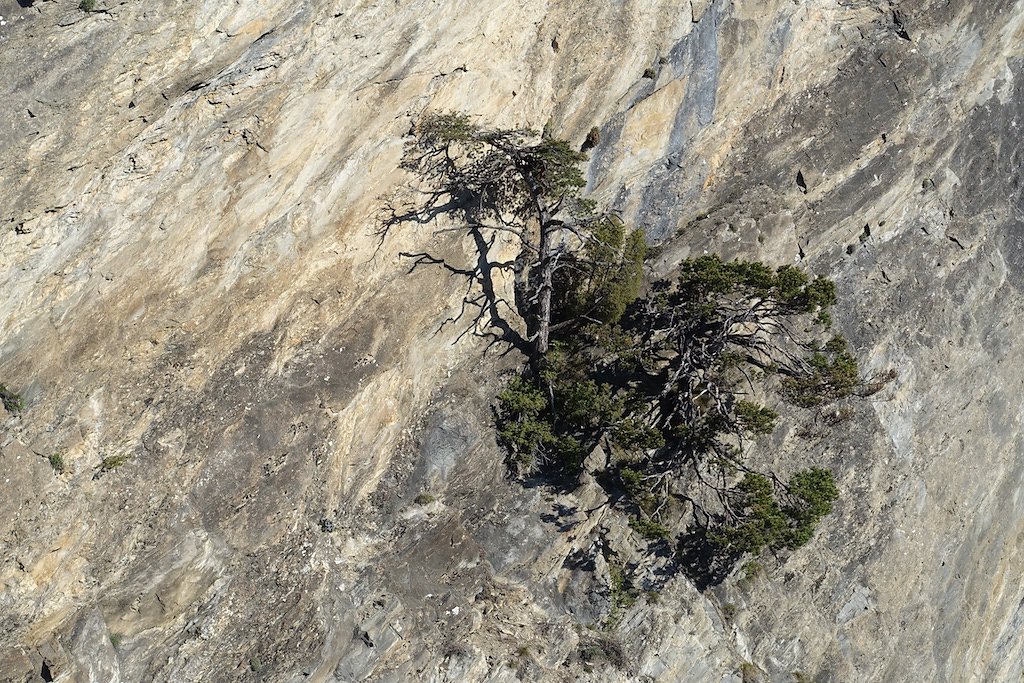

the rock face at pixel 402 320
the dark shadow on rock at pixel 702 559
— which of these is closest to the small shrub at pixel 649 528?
the rock face at pixel 402 320

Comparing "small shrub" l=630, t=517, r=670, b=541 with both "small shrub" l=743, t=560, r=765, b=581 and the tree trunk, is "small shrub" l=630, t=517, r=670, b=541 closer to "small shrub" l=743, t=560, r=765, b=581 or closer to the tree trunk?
"small shrub" l=743, t=560, r=765, b=581

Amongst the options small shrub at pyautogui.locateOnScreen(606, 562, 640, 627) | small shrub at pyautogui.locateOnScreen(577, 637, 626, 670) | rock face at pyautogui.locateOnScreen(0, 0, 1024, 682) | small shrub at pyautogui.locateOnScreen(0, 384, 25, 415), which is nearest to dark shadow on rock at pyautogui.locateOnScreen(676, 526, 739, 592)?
rock face at pyautogui.locateOnScreen(0, 0, 1024, 682)

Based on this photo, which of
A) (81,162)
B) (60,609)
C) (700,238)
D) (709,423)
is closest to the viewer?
(60,609)

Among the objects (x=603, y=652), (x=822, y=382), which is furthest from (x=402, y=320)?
(x=822, y=382)

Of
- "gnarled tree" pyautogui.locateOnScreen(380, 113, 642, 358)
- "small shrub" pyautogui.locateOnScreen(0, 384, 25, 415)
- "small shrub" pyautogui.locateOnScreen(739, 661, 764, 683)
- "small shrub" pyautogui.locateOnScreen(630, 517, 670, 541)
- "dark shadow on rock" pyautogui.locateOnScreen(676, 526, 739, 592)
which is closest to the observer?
"small shrub" pyautogui.locateOnScreen(0, 384, 25, 415)

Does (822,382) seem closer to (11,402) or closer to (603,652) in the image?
(603,652)

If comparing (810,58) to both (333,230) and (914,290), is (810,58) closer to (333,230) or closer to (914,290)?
(914,290)

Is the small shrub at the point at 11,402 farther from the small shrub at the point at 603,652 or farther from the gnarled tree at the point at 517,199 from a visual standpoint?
the small shrub at the point at 603,652

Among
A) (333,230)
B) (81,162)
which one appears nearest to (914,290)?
(333,230)
